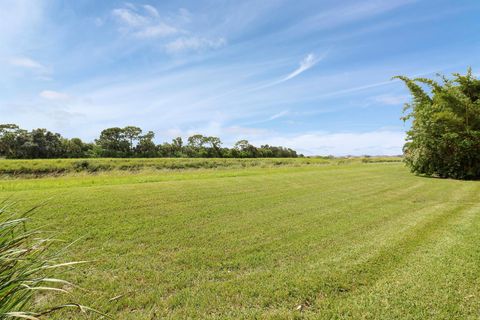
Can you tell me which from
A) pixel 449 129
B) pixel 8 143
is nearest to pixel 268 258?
pixel 449 129

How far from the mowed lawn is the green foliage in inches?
490

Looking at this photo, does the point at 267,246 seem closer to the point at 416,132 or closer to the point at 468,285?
the point at 468,285

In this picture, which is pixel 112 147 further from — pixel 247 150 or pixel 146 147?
pixel 247 150

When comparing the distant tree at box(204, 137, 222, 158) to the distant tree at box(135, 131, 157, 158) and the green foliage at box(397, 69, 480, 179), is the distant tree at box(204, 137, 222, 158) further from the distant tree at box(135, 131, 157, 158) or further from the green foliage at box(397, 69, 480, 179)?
the green foliage at box(397, 69, 480, 179)

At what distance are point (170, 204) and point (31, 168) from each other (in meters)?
32.4

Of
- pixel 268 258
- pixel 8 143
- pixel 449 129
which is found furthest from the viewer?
pixel 8 143

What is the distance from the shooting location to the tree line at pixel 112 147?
5284cm

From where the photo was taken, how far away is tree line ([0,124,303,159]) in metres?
52.8

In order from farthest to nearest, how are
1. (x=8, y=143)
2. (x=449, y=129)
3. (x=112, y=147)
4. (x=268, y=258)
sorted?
(x=112, y=147) → (x=8, y=143) → (x=449, y=129) → (x=268, y=258)

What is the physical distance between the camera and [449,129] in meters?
19.7

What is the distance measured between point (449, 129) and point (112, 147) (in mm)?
71362

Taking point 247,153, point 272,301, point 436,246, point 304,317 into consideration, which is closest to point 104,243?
point 272,301

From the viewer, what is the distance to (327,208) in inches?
367

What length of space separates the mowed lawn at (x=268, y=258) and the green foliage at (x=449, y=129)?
40.8 ft
